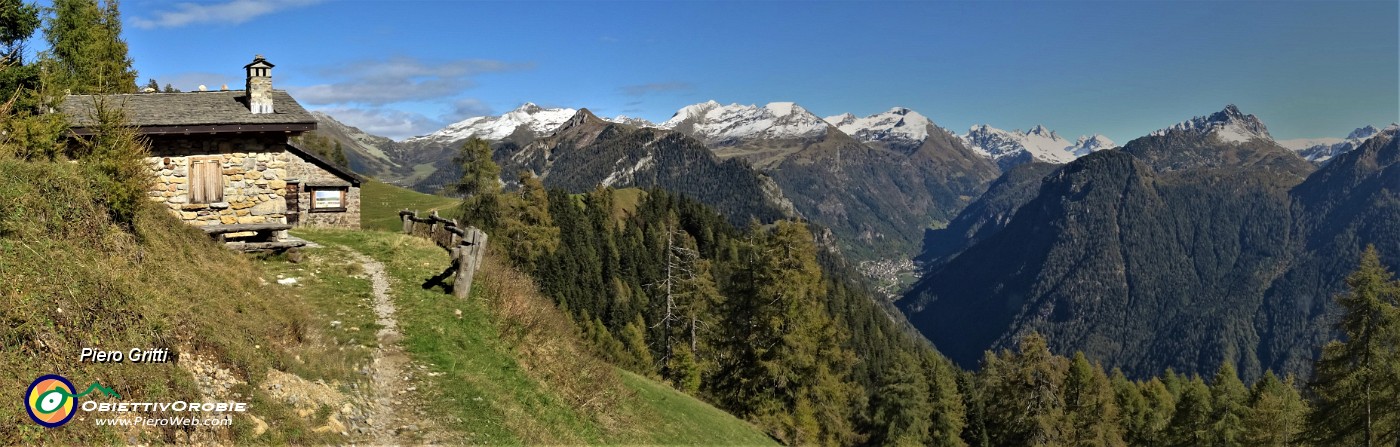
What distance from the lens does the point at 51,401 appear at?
906 cm

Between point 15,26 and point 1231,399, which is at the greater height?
point 15,26

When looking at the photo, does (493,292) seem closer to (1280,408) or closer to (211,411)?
(211,411)

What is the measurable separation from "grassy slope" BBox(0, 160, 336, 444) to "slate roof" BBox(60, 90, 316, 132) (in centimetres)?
905

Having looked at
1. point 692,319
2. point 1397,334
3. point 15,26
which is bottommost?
point 692,319

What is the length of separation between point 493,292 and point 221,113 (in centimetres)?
1141

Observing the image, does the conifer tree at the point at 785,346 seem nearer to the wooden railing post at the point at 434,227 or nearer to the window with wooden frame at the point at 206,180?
the wooden railing post at the point at 434,227

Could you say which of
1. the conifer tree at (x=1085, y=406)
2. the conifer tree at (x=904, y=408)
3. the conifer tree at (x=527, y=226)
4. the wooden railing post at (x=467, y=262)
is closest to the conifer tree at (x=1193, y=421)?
the conifer tree at (x=1085, y=406)

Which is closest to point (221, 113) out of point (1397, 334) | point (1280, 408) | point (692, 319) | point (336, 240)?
point (336, 240)

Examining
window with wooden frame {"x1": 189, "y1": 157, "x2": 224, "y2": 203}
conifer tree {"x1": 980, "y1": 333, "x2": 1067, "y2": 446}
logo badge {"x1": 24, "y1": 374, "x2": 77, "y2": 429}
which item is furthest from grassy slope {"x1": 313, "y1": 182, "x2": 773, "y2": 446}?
conifer tree {"x1": 980, "y1": 333, "x2": 1067, "y2": 446}

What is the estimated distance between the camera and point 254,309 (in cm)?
1505

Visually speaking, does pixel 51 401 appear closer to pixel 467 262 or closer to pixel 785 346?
pixel 467 262

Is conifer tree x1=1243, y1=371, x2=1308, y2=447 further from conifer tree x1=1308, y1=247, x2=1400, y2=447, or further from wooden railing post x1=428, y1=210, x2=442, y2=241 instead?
wooden railing post x1=428, y1=210, x2=442, y2=241

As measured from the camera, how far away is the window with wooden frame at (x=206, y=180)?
2394 centimetres

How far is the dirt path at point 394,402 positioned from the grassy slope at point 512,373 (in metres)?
0.36
